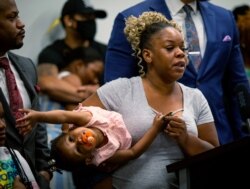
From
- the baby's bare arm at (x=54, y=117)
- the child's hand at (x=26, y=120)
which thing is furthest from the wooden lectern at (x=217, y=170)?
the child's hand at (x=26, y=120)

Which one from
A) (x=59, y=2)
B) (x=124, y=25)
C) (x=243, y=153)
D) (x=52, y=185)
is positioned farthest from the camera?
(x=59, y=2)

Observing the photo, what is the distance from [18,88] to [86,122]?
393 millimetres

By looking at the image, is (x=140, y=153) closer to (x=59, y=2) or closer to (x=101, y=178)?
(x=101, y=178)

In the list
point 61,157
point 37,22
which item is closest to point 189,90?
point 61,157

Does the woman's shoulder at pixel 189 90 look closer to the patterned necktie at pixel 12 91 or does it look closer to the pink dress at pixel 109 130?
the pink dress at pixel 109 130

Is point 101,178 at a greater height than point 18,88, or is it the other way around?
point 18,88

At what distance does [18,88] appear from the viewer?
303 centimetres

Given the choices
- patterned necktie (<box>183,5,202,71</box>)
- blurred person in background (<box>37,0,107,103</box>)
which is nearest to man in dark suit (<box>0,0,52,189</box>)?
patterned necktie (<box>183,5,202,71</box>)

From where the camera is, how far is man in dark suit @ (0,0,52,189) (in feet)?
9.74

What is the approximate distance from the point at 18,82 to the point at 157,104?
67 centimetres

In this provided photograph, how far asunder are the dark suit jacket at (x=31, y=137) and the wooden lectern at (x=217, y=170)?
70 cm

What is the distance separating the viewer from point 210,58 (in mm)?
3404

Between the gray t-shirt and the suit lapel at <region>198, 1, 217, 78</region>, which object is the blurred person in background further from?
the gray t-shirt

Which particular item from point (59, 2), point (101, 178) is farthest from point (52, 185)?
point (59, 2)
